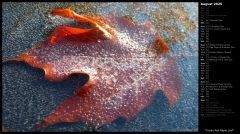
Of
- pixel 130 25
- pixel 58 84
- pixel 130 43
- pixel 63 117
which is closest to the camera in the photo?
pixel 63 117

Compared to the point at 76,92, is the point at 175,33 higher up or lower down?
higher up

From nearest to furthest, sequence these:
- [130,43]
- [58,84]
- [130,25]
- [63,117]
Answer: [63,117] → [58,84] → [130,43] → [130,25]

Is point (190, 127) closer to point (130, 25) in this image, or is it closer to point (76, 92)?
point (76, 92)

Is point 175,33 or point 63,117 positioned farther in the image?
point 175,33

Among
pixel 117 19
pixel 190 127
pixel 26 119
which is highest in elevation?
pixel 117 19

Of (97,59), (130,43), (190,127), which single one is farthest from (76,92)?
(190,127)

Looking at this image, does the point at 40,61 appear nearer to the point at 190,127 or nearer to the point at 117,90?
the point at 117,90

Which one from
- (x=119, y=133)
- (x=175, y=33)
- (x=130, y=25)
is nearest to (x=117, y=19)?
(x=130, y=25)
